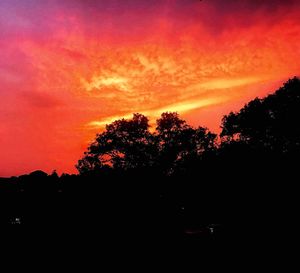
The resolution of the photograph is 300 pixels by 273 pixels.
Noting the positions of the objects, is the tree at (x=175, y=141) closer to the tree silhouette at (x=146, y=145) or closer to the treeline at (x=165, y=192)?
the tree silhouette at (x=146, y=145)

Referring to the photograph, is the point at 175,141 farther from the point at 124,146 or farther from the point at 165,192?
the point at 165,192

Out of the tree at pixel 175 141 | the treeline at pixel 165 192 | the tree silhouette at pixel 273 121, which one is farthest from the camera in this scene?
the tree at pixel 175 141

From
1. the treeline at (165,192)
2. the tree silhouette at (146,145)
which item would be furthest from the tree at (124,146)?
the treeline at (165,192)

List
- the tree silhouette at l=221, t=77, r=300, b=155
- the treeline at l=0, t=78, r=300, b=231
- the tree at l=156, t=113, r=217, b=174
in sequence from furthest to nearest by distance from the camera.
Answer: the tree at l=156, t=113, r=217, b=174, the tree silhouette at l=221, t=77, r=300, b=155, the treeline at l=0, t=78, r=300, b=231

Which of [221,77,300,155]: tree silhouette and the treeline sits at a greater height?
[221,77,300,155]: tree silhouette

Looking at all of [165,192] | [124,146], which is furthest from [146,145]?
[165,192]

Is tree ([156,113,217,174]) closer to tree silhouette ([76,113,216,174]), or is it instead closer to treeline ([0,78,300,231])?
tree silhouette ([76,113,216,174])

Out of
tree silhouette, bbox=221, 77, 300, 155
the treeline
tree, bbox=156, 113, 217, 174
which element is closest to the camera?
the treeline

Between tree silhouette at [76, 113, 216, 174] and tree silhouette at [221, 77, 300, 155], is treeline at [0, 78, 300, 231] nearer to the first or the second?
tree silhouette at [221, 77, 300, 155]

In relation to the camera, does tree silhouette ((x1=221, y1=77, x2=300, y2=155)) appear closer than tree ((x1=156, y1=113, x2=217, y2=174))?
Yes

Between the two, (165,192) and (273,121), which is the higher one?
(273,121)

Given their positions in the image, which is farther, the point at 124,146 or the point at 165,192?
the point at 124,146

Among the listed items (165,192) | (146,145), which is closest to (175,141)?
(146,145)

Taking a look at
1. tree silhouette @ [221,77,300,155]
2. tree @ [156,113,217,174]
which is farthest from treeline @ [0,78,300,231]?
tree @ [156,113,217,174]
